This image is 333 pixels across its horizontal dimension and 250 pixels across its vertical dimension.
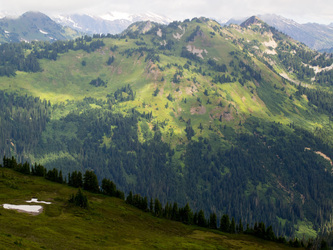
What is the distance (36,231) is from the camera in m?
81.7

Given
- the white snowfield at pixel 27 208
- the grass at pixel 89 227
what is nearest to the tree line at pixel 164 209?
the grass at pixel 89 227

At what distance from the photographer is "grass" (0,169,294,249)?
3150 inches

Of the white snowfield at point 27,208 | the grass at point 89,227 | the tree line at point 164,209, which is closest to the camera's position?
the grass at point 89,227

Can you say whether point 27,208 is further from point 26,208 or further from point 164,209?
point 164,209

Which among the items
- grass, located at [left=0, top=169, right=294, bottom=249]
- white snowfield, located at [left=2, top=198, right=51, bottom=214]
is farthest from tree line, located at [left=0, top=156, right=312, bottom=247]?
white snowfield, located at [left=2, top=198, right=51, bottom=214]

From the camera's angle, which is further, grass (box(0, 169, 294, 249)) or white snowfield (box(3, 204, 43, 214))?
white snowfield (box(3, 204, 43, 214))

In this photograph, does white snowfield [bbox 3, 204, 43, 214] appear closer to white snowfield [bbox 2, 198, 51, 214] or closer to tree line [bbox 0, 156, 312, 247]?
white snowfield [bbox 2, 198, 51, 214]

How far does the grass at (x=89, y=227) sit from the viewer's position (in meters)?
80.0

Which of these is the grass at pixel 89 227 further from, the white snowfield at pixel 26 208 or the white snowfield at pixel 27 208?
the white snowfield at pixel 26 208

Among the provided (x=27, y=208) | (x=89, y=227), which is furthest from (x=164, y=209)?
(x=27, y=208)

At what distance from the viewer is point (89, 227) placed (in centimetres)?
9906

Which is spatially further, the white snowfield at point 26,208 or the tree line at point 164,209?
the tree line at point 164,209

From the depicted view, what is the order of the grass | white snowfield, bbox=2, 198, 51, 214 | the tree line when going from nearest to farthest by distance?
1. the grass
2. white snowfield, bbox=2, 198, 51, 214
3. the tree line

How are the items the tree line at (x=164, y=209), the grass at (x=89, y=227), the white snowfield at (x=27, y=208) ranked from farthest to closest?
the tree line at (x=164, y=209) → the white snowfield at (x=27, y=208) → the grass at (x=89, y=227)
